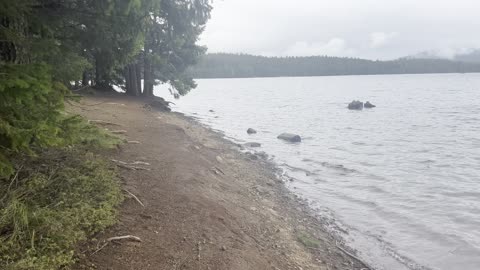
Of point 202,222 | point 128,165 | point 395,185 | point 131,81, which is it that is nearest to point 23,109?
point 202,222

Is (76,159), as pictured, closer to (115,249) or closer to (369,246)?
(115,249)

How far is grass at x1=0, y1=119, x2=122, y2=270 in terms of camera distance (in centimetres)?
393

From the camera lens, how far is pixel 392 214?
11.1m

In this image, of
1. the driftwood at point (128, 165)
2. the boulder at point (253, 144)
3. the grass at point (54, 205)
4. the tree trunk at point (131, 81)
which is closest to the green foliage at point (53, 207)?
the grass at point (54, 205)

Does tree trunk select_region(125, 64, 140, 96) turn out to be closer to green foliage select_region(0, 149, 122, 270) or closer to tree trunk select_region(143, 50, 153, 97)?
tree trunk select_region(143, 50, 153, 97)

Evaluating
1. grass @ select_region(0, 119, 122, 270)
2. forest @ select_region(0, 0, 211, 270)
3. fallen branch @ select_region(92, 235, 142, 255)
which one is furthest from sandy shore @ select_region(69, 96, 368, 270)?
forest @ select_region(0, 0, 211, 270)

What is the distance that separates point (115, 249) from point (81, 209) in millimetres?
688

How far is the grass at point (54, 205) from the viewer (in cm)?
393

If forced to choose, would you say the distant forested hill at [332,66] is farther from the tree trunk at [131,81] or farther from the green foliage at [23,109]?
the green foliage at [23,109]

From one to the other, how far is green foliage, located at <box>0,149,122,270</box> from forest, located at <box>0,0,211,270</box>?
0.01 m

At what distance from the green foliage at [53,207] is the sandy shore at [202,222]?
10.7 inches

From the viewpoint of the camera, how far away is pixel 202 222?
21.7 ft

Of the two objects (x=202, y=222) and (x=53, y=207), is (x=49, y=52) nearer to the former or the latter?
(x=53, y=207)

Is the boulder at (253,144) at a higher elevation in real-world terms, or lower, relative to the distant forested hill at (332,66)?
lower
